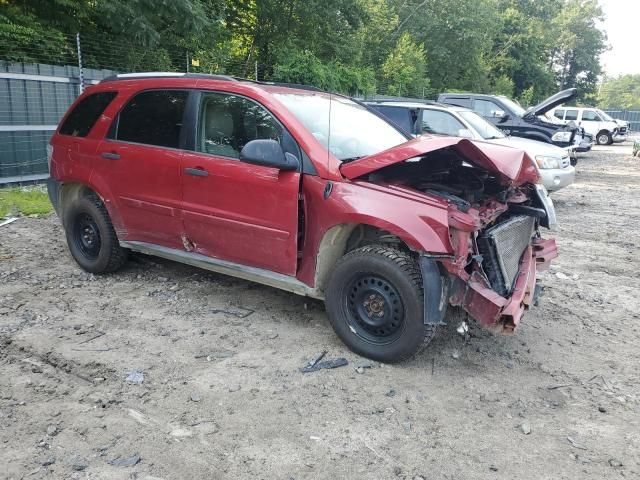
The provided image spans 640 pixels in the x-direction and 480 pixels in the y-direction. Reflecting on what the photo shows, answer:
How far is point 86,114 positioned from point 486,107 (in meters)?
11.6

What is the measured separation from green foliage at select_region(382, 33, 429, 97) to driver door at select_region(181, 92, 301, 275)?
20.2 metres

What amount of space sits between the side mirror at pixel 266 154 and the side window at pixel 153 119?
101 centimetres

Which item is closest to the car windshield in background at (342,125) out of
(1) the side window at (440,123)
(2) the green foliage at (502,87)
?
(1) the side window at (440,123)

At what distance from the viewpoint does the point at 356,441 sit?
9.61ft

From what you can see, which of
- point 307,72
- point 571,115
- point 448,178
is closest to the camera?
point 448,178

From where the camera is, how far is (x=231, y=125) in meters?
4.33

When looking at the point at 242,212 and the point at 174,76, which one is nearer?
the point at 242,212

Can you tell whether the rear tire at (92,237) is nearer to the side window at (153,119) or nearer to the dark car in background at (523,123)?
the side window at (153,119)

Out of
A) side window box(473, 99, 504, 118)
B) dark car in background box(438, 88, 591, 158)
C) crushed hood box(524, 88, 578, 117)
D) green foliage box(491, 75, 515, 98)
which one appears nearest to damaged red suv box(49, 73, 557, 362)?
crushed hood box(524, 88, 578, 117)

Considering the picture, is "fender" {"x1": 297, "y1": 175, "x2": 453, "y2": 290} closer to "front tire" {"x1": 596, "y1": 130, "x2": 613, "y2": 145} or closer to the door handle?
the door handle

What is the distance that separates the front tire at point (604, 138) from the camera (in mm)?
27745

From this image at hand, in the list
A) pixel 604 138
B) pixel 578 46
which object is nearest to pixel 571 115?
pixel 604 138

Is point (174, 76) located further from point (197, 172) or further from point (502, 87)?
point (502, 87)

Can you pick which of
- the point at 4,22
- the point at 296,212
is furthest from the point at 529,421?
the point at 4,22
